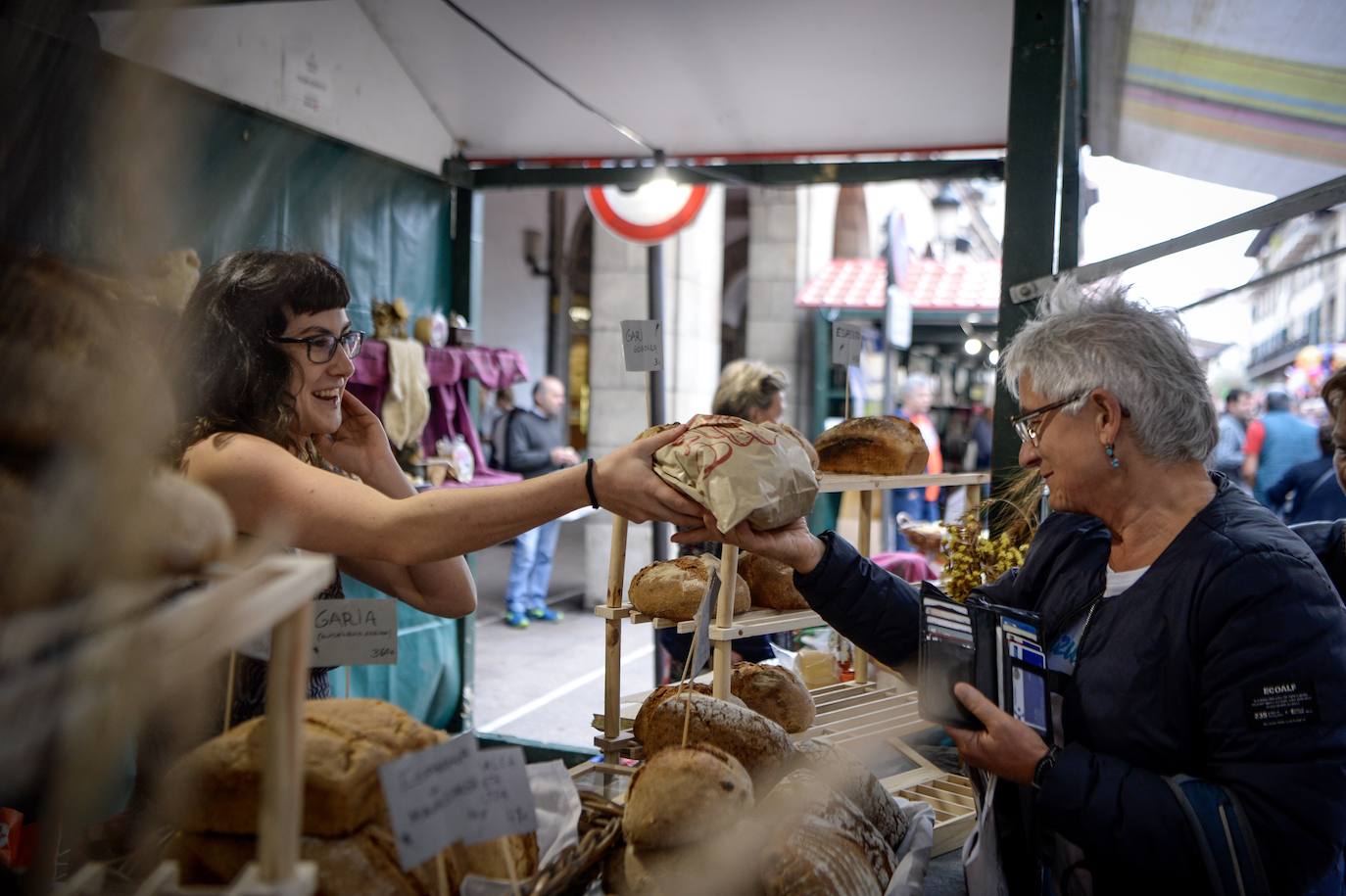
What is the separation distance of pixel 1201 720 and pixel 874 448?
1.58 m

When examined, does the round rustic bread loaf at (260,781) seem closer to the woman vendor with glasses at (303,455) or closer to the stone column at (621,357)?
the woman vendor with glasses at (303,455)

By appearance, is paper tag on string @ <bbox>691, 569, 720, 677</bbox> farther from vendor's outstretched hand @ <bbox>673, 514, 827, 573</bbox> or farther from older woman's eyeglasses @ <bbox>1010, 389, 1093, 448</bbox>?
older woman's eyeglasses @ <bbox>1010, 389, 1093, 448</bbox>

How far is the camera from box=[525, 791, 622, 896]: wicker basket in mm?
1120

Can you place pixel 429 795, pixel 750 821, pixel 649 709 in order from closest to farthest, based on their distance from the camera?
Result: pixel 429 795 < pixel 750 821 < pixel 649 709

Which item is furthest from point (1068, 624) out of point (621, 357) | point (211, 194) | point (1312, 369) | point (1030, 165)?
point (1312, 369)

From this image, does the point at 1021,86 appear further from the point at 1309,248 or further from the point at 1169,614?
the point at 1309,248

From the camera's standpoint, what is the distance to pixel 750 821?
1.30 metres

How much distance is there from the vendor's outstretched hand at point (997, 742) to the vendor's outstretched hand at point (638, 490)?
0.53 m

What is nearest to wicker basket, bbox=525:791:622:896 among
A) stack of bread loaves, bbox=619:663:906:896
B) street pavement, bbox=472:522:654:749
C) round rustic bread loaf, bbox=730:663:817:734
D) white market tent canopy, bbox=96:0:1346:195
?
stack of bread loaves, bbox=619:663:906:896

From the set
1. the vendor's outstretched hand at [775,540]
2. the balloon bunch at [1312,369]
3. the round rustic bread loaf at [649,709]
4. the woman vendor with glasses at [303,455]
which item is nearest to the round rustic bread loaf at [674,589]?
the round rustic bread loaf at [649,709]

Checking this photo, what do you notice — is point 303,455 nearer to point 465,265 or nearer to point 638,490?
point 638,490

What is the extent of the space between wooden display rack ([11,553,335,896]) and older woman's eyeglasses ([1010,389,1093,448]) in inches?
48.4

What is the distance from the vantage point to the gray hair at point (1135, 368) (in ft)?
4.96

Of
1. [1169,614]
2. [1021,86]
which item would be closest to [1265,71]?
[1021,86]
